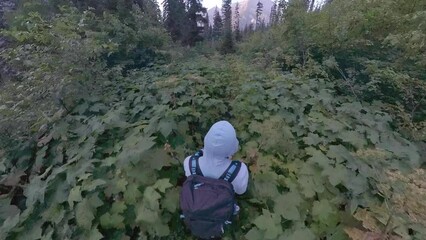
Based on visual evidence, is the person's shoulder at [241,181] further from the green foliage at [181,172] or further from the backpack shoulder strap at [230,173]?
the green foliage at [181,172]

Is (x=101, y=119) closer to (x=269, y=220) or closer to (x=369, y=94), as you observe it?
(x=269, y=220)

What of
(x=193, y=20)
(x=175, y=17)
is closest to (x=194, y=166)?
(x=175, y=17)

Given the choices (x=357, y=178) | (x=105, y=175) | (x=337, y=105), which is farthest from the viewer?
(x=337, y=105)

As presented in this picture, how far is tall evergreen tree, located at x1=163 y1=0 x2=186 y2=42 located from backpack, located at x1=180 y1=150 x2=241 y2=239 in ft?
78.1

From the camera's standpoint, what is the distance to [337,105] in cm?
412

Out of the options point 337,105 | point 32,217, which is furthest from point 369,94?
point 32,217

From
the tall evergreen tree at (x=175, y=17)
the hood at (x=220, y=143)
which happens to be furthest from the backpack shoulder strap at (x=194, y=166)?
the tall evergreen tree at (x=175, y=17)

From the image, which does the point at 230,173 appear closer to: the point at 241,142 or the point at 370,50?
the point at 241,142

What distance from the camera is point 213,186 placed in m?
2.35

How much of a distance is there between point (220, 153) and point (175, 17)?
2524 centimetres

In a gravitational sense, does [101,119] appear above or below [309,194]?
above

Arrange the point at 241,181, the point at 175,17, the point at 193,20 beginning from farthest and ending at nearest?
the point at 193,20, the point at 175,17, the point at 241,181

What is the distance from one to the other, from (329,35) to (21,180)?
6.09 metres

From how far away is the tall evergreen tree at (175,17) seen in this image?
25.1m
